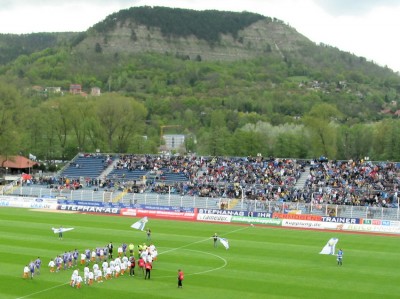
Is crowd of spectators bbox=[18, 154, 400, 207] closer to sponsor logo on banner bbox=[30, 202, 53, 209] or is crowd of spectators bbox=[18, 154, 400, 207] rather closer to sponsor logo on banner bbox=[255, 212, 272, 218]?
sponsor logo on banner bbox=[255, 212, 272, 218]

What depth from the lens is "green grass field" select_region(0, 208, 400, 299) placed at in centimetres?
3112

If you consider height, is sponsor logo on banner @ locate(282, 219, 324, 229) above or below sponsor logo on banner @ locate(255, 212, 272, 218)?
below

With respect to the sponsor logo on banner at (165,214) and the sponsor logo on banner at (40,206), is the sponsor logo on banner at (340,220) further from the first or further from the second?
the sponsor logo on banner at (40,206)

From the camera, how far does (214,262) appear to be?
3866 cm

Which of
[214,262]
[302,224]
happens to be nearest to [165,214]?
[302,224]

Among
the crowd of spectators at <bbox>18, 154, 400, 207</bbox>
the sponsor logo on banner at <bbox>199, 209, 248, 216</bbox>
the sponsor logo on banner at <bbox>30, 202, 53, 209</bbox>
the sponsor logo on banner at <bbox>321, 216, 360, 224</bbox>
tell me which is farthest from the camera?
the sponsor logo on banner at <bbox>30, 202, 53, 209</bbox>

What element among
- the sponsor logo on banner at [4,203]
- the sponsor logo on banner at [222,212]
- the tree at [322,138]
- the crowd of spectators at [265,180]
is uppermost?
the tree at [322,138]

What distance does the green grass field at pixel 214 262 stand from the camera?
31125mm

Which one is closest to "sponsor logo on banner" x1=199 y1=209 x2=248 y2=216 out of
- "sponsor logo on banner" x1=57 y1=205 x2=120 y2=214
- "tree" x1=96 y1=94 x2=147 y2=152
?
"sponsor logo on banner" x1=57 y1=205 x2=120 y2=214

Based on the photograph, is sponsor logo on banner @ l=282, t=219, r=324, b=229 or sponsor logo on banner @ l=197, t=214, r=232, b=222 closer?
sponsor logo on banner @ l=282, t=219, r=324, b=229

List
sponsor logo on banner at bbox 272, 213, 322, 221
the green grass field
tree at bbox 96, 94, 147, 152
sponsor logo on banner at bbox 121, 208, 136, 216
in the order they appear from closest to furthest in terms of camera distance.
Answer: the green grass field → sponsor logo on banner at bbox 272, 213, 322, 221 → sponsor logo on banner at bbox 121, 208, 136, 216 → tree at bbox 96, 94, 147, 152

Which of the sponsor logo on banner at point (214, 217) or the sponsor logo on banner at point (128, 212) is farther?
the sponsor logo on banner at point (128, 212)

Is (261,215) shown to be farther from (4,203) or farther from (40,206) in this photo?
(4,203)

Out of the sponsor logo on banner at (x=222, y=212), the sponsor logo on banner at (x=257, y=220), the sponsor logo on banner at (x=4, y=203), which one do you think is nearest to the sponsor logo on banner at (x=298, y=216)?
the sponsor logo on banner at (x=257, y=220)
